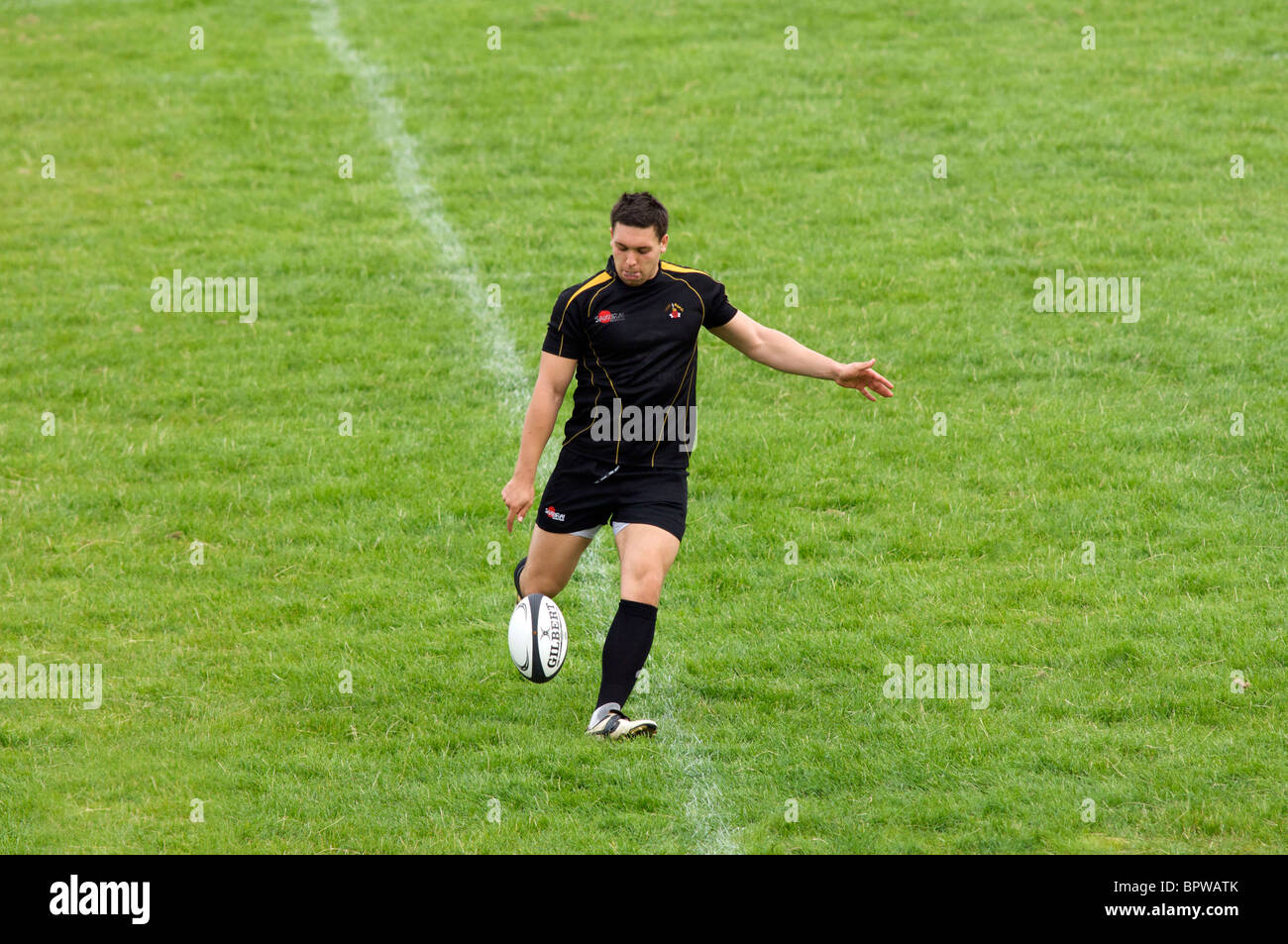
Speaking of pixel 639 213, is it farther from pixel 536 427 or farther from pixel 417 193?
pixel 417 193

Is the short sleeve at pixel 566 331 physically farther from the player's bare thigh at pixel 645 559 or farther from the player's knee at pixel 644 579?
the player's knee at pixel 644 579

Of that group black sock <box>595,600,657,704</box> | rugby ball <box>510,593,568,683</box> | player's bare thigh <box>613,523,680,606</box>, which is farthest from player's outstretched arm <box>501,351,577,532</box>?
black sock <box>595,600,657,704</box>

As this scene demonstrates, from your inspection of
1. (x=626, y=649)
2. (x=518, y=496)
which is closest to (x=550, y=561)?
(x=518, y=496)

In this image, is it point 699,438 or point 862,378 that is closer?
point 862,378

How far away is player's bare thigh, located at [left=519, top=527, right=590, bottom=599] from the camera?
7.57 m

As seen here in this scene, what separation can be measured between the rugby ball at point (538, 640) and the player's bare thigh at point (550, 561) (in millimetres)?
403

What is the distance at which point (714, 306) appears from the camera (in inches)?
293

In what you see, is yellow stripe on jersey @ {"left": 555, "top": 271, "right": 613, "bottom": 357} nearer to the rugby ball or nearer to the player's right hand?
the player's right hand

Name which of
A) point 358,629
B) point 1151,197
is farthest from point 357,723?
point 1151,197

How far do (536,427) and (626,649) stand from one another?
123 cm

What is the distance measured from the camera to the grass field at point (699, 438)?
22.5 ft

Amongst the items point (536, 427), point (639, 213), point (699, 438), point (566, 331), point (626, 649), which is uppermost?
point (639, 213)

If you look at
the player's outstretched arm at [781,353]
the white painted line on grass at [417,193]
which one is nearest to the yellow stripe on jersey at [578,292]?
the player's outstretched arm at [781,353]

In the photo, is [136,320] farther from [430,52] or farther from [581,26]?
[581,26]
